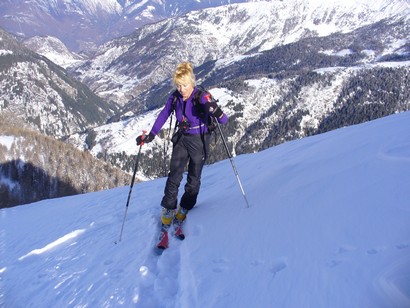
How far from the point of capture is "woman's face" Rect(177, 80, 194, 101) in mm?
7934

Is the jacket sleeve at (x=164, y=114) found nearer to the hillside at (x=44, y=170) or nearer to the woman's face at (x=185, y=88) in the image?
the woman's face at (x=185, y=88)

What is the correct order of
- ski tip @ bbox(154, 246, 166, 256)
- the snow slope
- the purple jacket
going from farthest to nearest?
the purple jacket < ski tip @ bbox(154, 246, 166, 256) < the snow slope

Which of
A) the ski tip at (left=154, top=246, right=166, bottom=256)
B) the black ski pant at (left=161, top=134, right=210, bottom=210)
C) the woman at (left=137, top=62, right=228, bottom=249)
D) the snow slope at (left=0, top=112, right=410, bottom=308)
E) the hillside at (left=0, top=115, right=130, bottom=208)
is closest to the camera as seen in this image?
the snow slope at (left=0, top=112, right=410, bottom=308)

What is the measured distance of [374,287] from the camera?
402cm

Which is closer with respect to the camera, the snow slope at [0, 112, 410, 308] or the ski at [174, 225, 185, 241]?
the snow slope at [0, 112, 410, 308]

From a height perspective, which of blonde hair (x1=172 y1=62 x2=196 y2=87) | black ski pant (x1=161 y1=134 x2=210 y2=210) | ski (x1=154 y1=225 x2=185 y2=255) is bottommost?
ski (x1=154 y1=225 x2=185 y2=255)

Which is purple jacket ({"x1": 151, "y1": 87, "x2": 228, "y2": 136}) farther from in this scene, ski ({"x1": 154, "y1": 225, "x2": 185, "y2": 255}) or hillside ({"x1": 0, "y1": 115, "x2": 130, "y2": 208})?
hillside ({"x1": 0, "y1": 115, "x2": 130, "y2": 208})

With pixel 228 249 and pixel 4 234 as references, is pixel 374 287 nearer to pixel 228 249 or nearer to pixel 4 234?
pixel 228 249

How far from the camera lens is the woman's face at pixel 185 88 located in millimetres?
7934

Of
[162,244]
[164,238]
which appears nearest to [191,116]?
[164,238]

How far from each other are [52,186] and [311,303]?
12371cm

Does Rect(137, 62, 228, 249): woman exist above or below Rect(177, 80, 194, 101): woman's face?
below

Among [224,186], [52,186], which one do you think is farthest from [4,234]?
[52,186]

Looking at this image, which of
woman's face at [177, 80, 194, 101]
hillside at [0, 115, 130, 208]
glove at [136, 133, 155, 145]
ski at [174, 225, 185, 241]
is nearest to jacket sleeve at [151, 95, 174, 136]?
glove at [136, 133, 155, 145]
